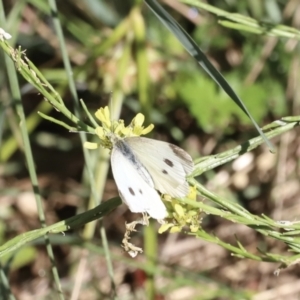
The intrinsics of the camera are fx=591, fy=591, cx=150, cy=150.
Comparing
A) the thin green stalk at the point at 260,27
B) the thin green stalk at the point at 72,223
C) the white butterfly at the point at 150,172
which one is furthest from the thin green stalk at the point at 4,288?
the thin green stalk at the point at 260,27

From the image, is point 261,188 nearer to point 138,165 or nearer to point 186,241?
point 186,241

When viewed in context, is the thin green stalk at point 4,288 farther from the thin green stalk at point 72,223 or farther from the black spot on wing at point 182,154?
the black spot on wing at point 182,154

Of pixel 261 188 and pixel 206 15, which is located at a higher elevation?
pixel 206 15

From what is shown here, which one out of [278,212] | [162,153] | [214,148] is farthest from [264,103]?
[162,153]

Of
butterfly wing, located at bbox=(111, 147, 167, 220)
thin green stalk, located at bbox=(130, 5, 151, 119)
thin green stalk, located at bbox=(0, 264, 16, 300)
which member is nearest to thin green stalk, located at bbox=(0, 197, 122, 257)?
butterfly wing, located at bbox=(111, 147, 167, 220)

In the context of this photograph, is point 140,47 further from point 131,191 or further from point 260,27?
point 131,191

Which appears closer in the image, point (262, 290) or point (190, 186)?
point (190, 186)

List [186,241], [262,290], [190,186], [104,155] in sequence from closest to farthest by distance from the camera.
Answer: [190,186] < [104,155] < [262,290] < [186,241]
